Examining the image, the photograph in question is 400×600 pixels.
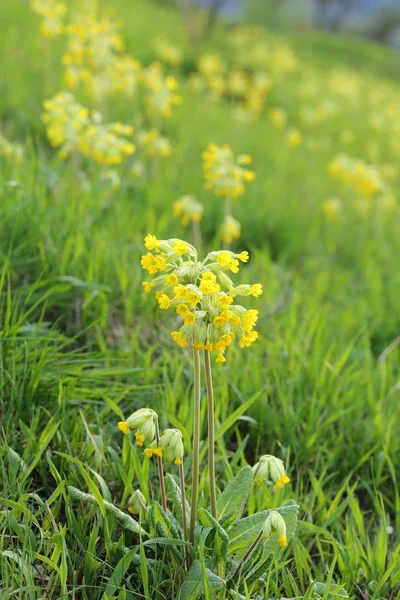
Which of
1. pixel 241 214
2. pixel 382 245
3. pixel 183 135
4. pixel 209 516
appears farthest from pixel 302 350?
pixel 183 135

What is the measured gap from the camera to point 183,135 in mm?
5219

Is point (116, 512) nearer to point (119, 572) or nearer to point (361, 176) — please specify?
point (119, 572)

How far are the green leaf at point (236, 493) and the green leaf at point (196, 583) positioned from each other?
16 cm

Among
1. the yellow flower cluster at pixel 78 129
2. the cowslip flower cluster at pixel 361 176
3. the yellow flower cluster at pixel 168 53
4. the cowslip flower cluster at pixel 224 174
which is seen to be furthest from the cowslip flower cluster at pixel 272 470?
the yellow flower cluster at pixel 168 53

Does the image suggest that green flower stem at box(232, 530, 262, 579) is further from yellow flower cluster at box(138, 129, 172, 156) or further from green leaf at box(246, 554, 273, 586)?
yellow flower cluster at box(138, 129, 172, 156)

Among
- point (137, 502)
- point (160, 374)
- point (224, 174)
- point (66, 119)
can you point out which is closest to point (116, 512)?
point (137, 502)

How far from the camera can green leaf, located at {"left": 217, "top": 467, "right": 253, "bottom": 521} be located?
1637mm

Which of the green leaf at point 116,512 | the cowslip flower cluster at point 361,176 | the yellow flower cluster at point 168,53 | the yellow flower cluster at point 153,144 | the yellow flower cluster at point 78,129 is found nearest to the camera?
the green leaf at point 116,512

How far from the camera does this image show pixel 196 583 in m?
1.48

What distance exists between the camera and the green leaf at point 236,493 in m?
1.64

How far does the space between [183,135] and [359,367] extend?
Result: 3.01 meters

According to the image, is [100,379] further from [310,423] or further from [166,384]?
[310,423]

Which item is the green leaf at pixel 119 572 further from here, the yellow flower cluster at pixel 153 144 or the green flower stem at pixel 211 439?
the yellow flower cluster at pixel 153 144

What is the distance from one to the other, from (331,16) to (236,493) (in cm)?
7561
